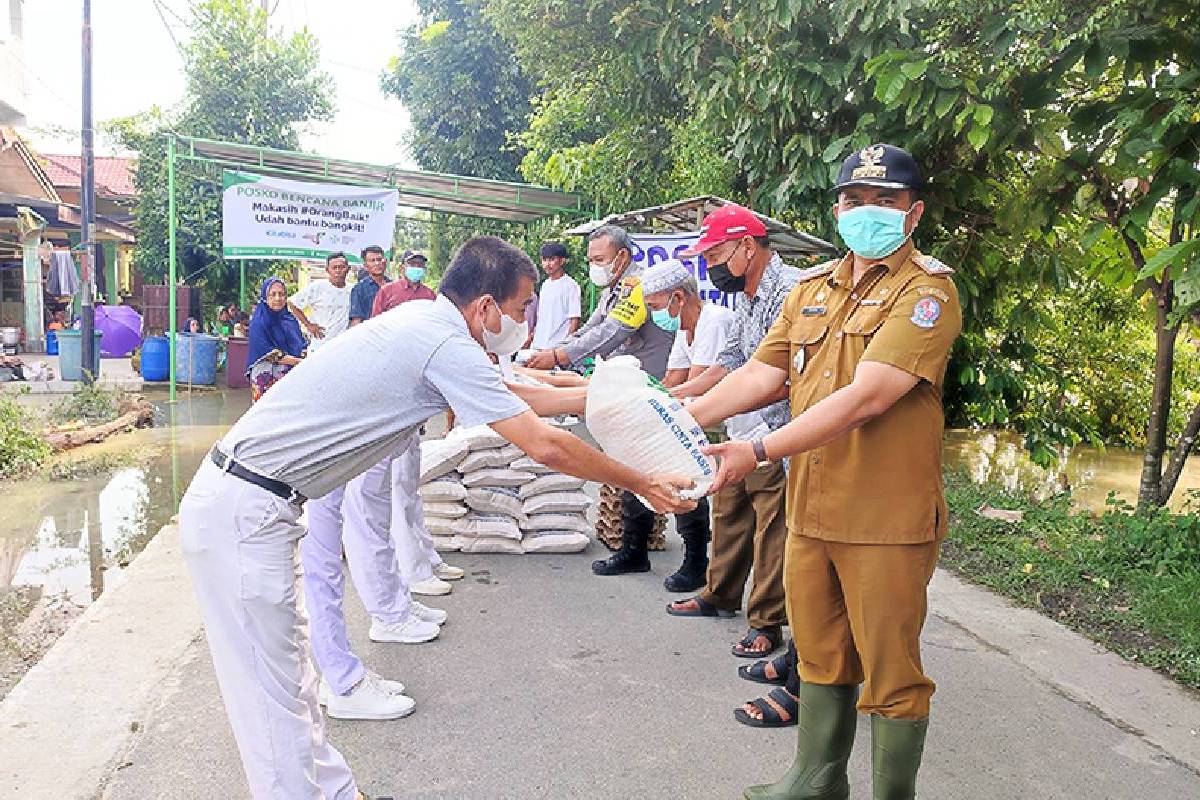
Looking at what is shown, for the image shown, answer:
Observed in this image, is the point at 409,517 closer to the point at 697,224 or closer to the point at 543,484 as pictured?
the point at 543,484

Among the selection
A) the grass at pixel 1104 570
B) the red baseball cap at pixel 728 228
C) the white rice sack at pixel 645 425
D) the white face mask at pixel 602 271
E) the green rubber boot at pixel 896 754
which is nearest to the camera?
the green rubber boot at pixel 896 754

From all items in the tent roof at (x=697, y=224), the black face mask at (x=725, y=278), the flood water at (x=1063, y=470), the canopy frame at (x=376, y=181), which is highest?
the canopy frame at (x=376, y=181)

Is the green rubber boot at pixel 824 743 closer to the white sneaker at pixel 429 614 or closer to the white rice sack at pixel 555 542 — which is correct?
the white sneaker at pixel 429 614

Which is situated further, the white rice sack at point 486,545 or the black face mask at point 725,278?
the white rice sack at point 486,545

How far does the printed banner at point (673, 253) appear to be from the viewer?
23.1 ft

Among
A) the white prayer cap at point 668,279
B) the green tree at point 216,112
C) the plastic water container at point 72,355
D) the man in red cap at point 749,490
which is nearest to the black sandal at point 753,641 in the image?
the man in red cap at point 749,490

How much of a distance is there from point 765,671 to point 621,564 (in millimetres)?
Answer: 1555

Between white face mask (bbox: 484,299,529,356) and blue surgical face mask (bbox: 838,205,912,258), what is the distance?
0.97 meters

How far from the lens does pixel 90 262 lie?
13.1 m

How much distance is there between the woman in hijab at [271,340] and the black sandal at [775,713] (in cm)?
513

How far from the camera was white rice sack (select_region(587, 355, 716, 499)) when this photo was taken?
2.66 m

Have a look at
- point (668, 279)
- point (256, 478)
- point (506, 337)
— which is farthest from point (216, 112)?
point (256, 478)

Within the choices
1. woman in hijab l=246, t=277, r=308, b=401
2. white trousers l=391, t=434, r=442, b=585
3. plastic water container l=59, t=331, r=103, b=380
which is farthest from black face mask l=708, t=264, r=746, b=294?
plastic water container l=59, t=331, r=103, b=380

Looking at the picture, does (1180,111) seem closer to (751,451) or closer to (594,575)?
(751,451)
